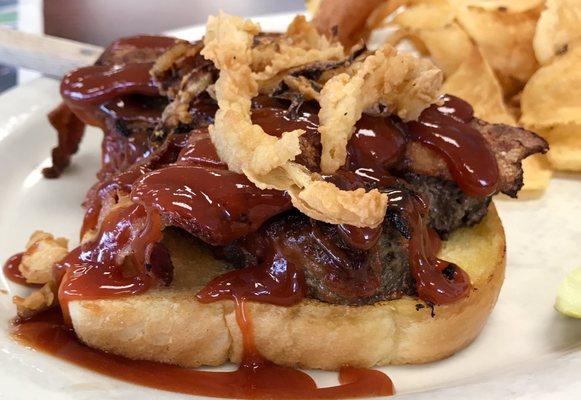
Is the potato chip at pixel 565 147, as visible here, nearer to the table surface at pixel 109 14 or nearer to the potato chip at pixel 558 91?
the potato chip at pixel 558 91

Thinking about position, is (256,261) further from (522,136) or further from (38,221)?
(38,221)

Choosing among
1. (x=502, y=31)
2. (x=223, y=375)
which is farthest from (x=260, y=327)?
(x=502, y=31)

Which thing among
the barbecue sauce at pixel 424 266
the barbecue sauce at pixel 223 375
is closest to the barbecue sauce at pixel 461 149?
the barbecue sauce at pixel 424 266

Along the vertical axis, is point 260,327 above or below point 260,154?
below

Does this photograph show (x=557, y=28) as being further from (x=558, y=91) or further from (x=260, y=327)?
(x=260, y=327)

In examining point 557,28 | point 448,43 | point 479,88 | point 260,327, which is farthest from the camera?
point 448,43

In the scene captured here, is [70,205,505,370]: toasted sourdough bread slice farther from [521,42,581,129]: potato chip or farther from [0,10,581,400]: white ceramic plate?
[521,42,581,129]: potato chip
